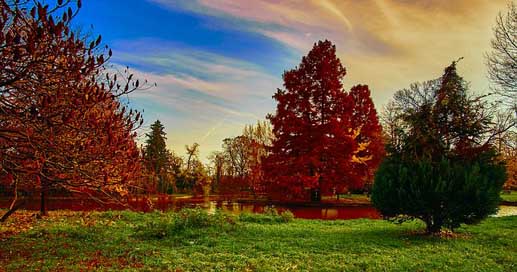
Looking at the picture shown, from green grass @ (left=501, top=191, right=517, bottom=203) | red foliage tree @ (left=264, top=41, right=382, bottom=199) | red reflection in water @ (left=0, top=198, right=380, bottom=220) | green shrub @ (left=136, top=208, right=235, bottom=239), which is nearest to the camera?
green shrub @ (left=136, top=208, right=235, bottom=239)

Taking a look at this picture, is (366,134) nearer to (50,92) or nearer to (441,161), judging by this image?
(441,161)

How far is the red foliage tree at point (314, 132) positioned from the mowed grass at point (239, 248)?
1195cm

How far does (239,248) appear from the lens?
7195mm

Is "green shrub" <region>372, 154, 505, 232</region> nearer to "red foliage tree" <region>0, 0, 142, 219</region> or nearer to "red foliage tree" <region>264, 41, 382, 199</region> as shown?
"red foliage tree" <region>0, 0, 142, 219</region>

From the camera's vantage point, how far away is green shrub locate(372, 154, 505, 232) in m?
8.19

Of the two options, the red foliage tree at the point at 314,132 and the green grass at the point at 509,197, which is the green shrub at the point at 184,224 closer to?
the red foliage tree at the point at 314,132

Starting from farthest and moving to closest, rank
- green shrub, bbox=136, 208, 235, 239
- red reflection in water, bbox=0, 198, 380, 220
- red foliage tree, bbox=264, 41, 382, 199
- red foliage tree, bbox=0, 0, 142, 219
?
1. red foliage tree, bbox=264, 41, 382, 199
2. red reflection in water, bbox=0, 198, 380, 220
3. green shrub, bbox=136, 208, 235, 239
4. red foliage tree, bbox=0, 0, 142, 219

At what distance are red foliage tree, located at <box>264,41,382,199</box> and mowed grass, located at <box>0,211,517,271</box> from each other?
11949mm

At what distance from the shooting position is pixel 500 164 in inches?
358

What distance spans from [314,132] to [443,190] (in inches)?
575

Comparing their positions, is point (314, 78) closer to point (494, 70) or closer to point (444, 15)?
point (494, 70)

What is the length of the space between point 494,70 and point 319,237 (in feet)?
37.2

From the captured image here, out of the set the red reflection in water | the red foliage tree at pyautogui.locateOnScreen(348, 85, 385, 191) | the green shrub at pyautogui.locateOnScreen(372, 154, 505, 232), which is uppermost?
the red foliage tree at pyautogui.locateOnScreen(348, 85, 385, 191)

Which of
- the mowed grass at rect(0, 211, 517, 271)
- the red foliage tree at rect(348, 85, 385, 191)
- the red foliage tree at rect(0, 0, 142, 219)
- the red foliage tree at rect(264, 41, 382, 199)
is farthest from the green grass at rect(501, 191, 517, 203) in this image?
the red foliage tree at rect(0, 0, 142, 219)
